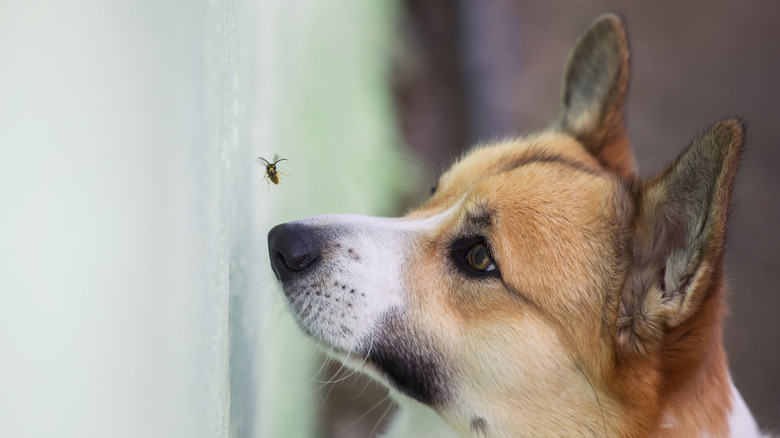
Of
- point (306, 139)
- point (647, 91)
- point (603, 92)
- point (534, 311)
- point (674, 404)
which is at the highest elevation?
point (647, 91)

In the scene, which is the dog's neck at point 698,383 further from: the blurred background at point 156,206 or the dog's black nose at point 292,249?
the dog's black nose at point 292,249

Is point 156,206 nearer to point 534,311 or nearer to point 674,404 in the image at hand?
point 534,311

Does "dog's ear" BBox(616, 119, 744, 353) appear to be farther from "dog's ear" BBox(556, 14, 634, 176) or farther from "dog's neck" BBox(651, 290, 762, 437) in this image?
"dog's ear" BBox(556, 14, 634, 176)

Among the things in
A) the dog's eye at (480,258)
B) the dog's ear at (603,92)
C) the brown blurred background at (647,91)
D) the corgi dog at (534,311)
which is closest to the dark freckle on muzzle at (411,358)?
the corgi dog at (534,311)

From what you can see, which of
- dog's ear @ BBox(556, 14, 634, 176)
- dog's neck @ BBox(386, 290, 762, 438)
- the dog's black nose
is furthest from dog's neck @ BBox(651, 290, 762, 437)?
the dog's black nose

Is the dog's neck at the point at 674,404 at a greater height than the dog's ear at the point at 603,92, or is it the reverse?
the dog's ear at the point at 603,92

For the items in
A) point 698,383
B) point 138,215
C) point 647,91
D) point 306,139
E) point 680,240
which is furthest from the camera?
point 647,91

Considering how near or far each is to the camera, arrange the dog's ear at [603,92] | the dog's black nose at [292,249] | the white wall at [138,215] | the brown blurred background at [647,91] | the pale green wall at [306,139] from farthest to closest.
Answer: the brown blurred background at [647,91] → the dog's ear at [603,92] → the pale green wall at [306,139] → the dog's black nose at [292,249] → the white wall at [138,215]

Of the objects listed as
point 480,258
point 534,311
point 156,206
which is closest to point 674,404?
point 534,311
